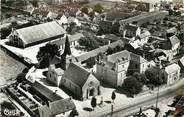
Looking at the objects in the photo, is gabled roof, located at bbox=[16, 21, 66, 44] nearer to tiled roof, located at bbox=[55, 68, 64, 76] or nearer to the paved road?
tiled roof, located at bbox=[55, 68, 64, 76]

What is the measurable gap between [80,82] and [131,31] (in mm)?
22080

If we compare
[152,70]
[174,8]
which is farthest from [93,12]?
[152,70]

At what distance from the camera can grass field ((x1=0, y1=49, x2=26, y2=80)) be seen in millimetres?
47394

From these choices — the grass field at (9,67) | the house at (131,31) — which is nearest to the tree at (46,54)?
the grass field at (9,67)

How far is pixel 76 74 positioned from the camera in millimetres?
40875

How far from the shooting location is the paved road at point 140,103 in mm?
37362

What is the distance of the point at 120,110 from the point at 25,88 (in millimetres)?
11490

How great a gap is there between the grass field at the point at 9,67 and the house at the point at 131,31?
1858 cm

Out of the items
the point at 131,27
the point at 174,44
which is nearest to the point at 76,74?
the point at 174,44

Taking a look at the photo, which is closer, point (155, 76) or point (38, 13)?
point (155, 76)

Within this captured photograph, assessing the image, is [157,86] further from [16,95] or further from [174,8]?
[174,8]

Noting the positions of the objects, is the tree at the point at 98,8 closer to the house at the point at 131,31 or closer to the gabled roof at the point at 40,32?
the gabled roof at the point at 40,32

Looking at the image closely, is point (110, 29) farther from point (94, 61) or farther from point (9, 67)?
point (9, 67)

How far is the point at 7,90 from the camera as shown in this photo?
138ft
